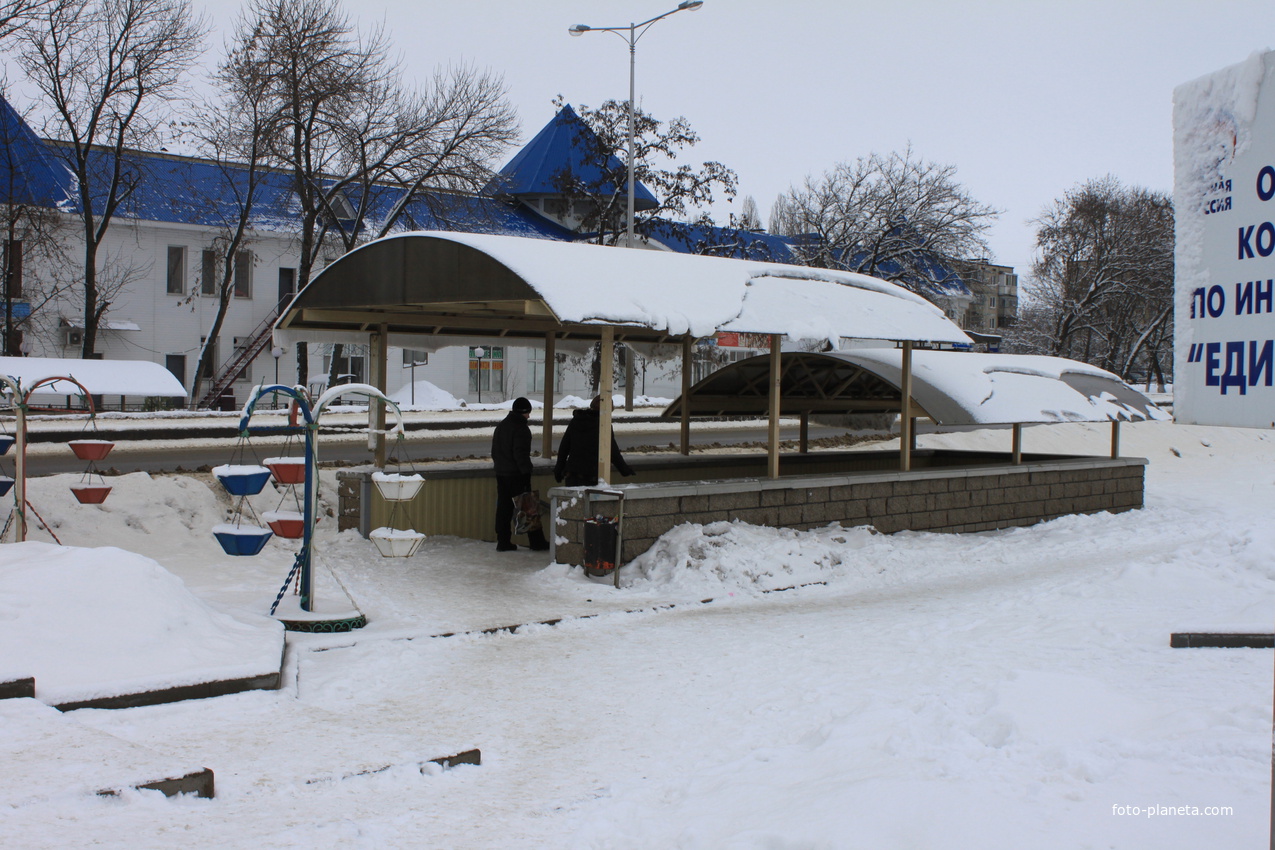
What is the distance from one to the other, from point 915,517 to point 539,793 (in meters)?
9.13

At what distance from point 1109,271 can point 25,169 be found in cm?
4034

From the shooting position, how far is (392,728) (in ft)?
19.7

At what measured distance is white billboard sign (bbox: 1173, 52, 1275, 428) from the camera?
10.8 ft

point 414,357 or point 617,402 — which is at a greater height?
point 414,357

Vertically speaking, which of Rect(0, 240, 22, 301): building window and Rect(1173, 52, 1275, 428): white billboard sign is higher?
Rect(0, 240, 22, 301): building window

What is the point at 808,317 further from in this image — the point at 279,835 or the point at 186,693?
the point at 279,835

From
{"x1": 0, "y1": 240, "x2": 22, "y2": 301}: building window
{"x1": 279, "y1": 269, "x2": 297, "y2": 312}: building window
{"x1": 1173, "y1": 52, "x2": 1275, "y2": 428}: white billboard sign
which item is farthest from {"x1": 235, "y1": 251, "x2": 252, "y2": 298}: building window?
{"x1": 1173, "y1": 52, "x2": 1275, "y2": 428}: white billboard sign

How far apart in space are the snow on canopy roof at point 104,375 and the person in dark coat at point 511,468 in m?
5.92

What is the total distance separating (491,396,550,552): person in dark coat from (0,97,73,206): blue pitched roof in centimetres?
2090

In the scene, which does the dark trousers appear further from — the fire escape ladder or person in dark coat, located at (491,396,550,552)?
the fire escape ladder

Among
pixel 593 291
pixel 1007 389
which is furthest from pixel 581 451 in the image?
pixel 1007 389

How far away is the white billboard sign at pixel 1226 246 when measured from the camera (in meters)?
3.28

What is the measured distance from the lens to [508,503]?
40.2ft

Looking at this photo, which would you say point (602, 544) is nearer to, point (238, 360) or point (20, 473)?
point (20, 473)
